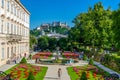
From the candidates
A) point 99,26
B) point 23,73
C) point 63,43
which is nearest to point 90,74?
point 23,73

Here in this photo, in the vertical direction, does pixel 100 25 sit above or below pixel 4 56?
above

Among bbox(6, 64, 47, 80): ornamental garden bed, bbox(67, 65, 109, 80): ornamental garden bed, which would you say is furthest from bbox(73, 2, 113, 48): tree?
bbox(6, 64, 47, 80): ornamental garden bed

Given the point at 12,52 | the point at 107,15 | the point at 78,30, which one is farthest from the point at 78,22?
the point at 12,52

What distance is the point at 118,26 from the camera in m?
33.2

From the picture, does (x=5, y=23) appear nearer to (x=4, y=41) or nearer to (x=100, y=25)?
(x=4, y=41)

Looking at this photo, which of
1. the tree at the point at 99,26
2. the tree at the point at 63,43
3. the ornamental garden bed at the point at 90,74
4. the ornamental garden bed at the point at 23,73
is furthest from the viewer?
the tree at the point at 63,43

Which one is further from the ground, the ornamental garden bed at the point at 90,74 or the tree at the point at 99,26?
the tree at the point at 99,26

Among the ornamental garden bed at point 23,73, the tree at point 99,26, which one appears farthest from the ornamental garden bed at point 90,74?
the tree at point 99,26

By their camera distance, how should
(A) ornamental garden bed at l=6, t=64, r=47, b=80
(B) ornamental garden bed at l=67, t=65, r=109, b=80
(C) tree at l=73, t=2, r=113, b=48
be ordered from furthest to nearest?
1. (C) tree at l=73, t=2, r=113, b=48
2. (B) ornamental garden bed at l=67, t=65, r=109, b=80
3. (A) ornamental garden bed at l=6, t=64, r=47, b=80

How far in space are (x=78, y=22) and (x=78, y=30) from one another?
326 cm

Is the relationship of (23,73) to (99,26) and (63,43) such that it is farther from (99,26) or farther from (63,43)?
(63,43)

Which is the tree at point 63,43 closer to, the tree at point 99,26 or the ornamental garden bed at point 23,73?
the tree at point 99,26

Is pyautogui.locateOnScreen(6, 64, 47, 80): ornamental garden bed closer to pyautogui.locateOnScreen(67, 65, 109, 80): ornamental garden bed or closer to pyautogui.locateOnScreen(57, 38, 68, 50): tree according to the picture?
pyautogui.locateOnScreen(67, 65, 109, 80): ornamental garden bed

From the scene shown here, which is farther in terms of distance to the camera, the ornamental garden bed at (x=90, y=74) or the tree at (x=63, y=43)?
the tree at (x=63, y=43)
